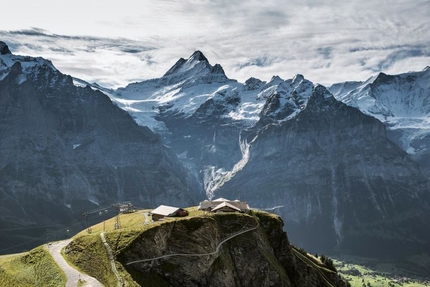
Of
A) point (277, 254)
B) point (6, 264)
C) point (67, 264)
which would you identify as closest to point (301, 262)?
point (277, 254)

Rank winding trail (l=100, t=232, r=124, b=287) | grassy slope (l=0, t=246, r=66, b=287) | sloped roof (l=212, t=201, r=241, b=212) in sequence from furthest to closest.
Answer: sloped roof (l=212, t=201, r=241, b=212)
grassy slope (l=0, t=246, r=66, b=287)
winding trail (l=100, t=232, r=124, b=287)

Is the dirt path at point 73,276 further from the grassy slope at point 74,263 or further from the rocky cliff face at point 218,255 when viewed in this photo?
the rocky cliff face at point 218,255

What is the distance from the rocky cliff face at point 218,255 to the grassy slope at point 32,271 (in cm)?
864

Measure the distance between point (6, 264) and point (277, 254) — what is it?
7019 cm

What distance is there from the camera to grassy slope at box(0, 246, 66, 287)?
3743 inches

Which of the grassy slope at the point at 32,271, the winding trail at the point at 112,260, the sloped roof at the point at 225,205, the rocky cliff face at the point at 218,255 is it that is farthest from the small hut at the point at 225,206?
the grassy slope at the point at 32,271

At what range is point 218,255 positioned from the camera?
11444 centimetres

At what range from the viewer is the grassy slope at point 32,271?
95.1m

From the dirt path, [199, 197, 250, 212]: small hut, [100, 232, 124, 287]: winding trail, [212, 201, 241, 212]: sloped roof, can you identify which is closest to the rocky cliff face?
[100, 232, 124, 287]: winding trail

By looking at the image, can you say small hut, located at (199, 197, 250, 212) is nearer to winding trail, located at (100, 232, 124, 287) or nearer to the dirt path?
winding trail, located at (100, 232, 124, 287)

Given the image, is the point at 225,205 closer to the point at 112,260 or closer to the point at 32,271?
the point at 112,260

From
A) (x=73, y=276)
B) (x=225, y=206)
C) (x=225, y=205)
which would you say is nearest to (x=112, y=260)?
(x=73, y=276)

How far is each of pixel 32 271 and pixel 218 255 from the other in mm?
40243

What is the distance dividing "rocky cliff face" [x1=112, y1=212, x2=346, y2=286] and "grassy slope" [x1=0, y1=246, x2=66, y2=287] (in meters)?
8.64
